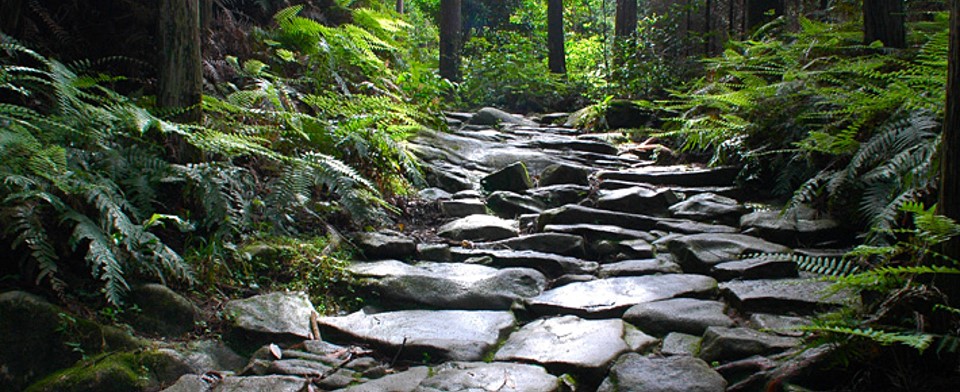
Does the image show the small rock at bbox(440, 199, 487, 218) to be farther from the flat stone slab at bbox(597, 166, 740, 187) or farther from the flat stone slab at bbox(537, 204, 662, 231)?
the flat stone slab at bbox(597, 166, 740, 187)

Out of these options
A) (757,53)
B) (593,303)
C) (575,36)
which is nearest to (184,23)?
(593,303)

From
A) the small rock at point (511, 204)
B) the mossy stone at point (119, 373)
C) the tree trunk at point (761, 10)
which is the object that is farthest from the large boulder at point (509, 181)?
the tree trunk at point (761, 10)

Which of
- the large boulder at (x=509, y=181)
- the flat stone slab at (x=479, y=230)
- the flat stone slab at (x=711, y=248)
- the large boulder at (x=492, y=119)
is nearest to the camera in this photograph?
the flat stone slab at (x=711, y=248)

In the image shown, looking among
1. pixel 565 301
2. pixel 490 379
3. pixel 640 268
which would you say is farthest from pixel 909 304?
pixel 640 268

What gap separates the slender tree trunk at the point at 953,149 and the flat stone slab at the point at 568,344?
1144 millimetres

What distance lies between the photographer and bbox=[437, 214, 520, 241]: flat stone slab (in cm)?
460

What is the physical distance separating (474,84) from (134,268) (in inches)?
426

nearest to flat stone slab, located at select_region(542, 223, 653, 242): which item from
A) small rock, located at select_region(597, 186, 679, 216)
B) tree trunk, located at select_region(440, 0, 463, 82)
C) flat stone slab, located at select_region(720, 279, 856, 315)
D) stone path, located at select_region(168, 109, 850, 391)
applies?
stone path, located at select_region(168, 109, 850, 391)

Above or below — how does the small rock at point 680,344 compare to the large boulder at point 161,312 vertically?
below

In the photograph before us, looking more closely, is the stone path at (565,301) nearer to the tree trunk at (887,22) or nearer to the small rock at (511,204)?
the small rock at (511,204)

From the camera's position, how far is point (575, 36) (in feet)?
83.0

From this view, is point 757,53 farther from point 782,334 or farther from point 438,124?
point 782,334

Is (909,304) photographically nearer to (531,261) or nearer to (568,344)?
(568,344)

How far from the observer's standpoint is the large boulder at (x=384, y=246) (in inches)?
161
